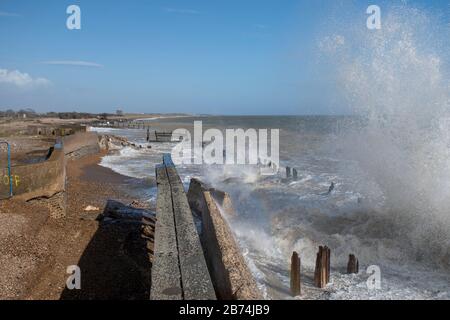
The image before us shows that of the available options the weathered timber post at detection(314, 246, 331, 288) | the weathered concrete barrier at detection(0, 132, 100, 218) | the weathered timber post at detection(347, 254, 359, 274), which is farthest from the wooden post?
the weathered concrete barrier at detection(0, 132, 100, 218)

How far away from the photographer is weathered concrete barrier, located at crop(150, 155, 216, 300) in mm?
3801

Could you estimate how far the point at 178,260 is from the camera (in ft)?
15.0

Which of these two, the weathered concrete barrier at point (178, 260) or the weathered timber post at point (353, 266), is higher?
the weathered concrete barrier at point (178, 260)

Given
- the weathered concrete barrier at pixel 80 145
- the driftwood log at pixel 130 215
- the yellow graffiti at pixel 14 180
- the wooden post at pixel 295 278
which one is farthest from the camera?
the weathered concrete barrier at pixel 80 145

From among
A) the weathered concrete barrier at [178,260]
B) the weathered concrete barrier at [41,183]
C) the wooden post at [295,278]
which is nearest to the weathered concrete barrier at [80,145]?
the weathered concrete barrier at [41,183]

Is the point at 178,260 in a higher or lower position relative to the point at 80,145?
lower

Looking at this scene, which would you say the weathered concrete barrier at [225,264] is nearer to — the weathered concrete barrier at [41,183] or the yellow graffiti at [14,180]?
the weathered concrete barrier at [41,183]

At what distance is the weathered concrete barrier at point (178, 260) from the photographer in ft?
12.5

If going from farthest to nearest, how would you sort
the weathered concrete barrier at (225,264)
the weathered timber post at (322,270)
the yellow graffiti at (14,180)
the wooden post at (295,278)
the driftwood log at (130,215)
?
the driftwood log at (130,215) → the yellow graffiti at (14,180) → the weathered timber post at (322,270) → the wooden post at (295,278) → the weathered concrete barrier at (225,264)

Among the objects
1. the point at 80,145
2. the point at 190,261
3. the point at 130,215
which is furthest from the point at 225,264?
the point at 80,145

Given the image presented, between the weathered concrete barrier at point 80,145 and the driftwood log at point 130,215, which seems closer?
the driftwood log at point 130,215

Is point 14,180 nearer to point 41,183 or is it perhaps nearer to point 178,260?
point 41,183

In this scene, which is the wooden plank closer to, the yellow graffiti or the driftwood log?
the driftwood log
